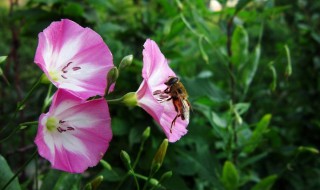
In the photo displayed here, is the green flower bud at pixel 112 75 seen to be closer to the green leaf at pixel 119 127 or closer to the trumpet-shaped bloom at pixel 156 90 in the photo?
the trumpet-shaped bloom at pixel 156 90

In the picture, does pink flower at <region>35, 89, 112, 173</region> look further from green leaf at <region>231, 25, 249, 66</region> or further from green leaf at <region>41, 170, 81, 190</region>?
green leaf at <region>231, 25, 249, 66</region>

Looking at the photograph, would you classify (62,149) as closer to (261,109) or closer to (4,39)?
(261,109)

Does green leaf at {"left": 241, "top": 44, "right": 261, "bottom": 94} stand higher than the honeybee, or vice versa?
the honeybee

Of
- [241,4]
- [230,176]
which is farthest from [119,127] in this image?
[241,4]

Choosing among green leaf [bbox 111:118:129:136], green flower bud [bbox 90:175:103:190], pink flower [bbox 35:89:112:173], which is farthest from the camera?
green leaf [bbox 111:118:129:136]

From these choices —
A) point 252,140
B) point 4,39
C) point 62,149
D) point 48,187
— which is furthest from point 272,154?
point 4,39

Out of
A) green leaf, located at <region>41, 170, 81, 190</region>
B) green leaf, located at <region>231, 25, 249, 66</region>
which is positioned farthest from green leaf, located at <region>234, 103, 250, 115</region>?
green leaf, located at <region>41, 170, 81, 190</region>

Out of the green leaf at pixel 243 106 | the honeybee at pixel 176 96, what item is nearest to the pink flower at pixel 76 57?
the honeybee at pixel 176 96
